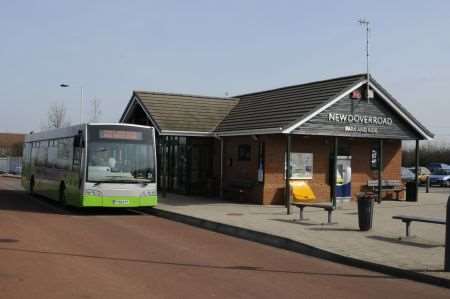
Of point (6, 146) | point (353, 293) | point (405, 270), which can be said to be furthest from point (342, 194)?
point (6, 146)

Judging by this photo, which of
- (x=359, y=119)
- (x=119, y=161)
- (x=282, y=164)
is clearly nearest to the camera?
(x=119, y=161)

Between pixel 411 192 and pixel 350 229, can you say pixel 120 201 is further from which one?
pixel 411 192

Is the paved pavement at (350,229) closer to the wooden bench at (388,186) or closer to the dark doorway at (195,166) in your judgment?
the wooden bench at (388,186)

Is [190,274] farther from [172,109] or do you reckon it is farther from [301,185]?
[172,109]

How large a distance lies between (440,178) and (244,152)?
91.0 ft

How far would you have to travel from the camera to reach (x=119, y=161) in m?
19.2

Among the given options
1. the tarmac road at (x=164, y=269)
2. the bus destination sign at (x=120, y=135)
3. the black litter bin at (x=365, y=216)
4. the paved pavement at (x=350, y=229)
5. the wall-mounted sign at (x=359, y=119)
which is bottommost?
the tarmac road at (x=164, y=269)

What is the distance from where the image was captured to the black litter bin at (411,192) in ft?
85.8

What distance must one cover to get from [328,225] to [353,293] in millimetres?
7639

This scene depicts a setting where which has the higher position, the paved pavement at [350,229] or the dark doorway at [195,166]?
the dark doorway at [195,166]

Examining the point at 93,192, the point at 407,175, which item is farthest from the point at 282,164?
the point at 407,175

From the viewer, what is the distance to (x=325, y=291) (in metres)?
8.62

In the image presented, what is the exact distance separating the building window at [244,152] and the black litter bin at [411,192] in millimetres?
7570

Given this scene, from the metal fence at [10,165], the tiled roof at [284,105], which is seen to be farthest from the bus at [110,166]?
the metal fence at [10,165]
